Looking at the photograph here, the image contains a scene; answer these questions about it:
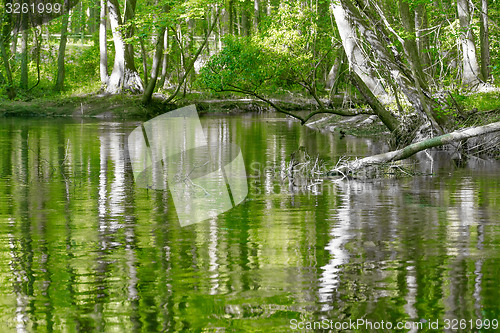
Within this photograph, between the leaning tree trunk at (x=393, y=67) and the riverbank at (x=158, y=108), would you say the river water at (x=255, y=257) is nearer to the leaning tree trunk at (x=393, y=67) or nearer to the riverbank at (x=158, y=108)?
the leaning tree trunk at (x=393, y=67)

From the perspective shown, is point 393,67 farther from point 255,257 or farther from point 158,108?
point 158,108

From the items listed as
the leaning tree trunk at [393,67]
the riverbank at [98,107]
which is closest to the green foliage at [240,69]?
the leaning tree trunk at [393,67]

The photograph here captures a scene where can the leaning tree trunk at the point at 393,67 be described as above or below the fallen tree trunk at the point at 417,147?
above

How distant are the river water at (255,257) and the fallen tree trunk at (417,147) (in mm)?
447

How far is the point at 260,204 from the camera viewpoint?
466 inches

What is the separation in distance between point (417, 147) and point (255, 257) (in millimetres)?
6474

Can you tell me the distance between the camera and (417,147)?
1365 cm

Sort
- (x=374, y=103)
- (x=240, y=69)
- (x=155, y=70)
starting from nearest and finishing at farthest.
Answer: (x=374, y=103) < (x=240, y=69) < (x=155, y=70)

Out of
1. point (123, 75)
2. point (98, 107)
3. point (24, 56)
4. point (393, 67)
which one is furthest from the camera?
point (24, 56)

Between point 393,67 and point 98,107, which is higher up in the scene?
point 393,67

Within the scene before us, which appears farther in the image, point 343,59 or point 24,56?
point 24,56

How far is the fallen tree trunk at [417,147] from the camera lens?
13.5m

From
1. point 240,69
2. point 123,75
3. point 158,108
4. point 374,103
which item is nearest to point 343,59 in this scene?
point 240,69

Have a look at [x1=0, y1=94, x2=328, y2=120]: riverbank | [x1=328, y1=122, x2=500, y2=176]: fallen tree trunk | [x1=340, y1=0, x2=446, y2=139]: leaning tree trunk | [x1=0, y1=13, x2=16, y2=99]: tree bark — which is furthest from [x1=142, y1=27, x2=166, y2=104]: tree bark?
[x1=328, y1=122, x2=500, y2=176]: fallen tree trunk
